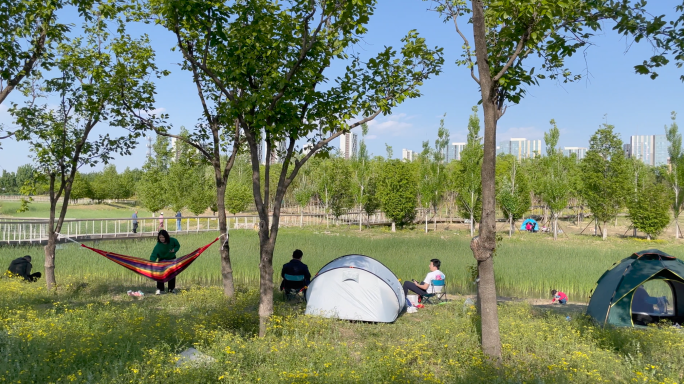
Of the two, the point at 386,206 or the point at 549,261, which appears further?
the point at 386,206

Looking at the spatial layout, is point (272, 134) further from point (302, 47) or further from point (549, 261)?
point (549, 261)

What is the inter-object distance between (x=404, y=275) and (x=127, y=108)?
25.9ft

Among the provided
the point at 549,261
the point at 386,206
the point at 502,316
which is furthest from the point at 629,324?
the point at 386,206

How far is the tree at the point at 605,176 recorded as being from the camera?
86.7 feet

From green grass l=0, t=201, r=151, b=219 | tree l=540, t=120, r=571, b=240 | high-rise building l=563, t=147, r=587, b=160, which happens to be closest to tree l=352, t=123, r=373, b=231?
tree l=540, t=120, r=571, b=240

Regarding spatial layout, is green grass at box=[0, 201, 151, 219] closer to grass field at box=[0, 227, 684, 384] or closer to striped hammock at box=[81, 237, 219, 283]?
striped hammock at box=[81, 237, 219, 283]

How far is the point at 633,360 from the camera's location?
5.49 meters

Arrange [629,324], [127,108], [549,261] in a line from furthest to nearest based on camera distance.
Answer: [549,261] → [127,108] → [629,324]

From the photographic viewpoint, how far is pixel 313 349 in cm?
577

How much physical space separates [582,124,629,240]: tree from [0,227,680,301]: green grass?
432 cm

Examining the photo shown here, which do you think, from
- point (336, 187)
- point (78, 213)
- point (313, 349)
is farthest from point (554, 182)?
point (78, 213)

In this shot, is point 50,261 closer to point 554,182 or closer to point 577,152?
point 554,182

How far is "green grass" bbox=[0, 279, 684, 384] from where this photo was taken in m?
4.71

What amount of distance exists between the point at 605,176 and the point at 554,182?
3278 millimetres
